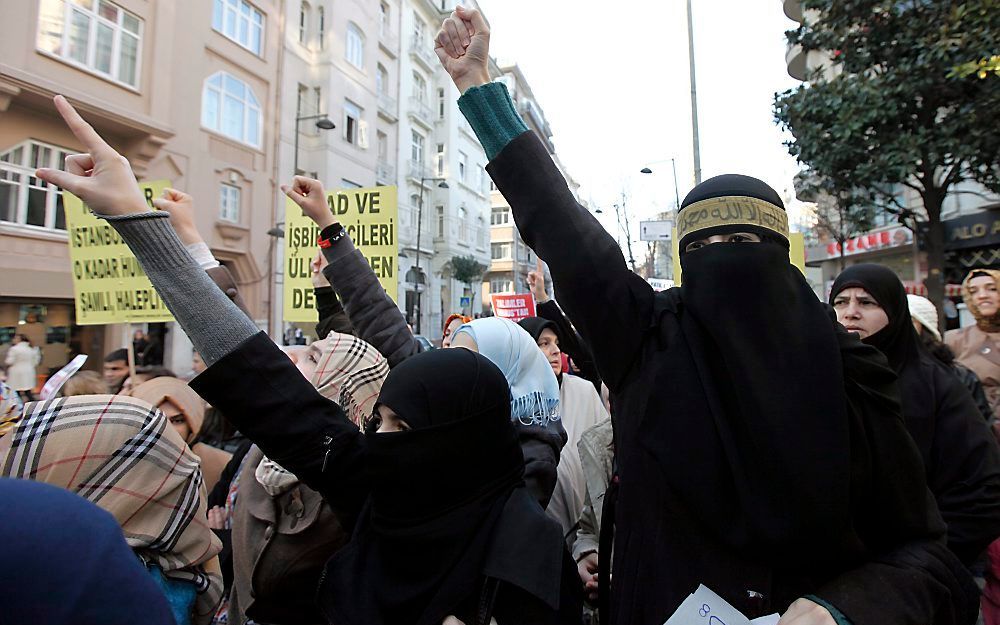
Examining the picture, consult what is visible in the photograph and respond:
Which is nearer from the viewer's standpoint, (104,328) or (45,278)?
(45,278)

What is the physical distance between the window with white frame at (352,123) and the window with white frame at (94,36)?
10.0 m

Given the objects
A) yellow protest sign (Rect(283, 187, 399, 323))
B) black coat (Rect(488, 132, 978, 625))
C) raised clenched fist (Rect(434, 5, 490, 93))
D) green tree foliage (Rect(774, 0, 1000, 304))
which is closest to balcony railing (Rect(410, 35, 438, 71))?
green tree foliage (Rect(774, 0, 1000, 304))

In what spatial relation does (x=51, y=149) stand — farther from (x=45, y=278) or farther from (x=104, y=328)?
(x=104, y=328)

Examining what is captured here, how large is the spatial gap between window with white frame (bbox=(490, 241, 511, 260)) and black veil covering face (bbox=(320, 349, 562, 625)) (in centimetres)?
5213

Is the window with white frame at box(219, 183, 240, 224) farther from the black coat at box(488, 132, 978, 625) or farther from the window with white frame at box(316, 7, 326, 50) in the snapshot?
the black coat at box(488, 132, 978, 625)

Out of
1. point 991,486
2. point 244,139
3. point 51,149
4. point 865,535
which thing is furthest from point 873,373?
point 244,139

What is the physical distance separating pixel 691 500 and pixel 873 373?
18.2 inches

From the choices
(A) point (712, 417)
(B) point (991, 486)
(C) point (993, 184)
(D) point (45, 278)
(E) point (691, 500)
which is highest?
(C) point (993, 184)

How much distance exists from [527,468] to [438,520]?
0.52 metres

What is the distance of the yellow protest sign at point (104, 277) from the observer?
189 inches

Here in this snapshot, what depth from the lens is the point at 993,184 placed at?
10945 mm

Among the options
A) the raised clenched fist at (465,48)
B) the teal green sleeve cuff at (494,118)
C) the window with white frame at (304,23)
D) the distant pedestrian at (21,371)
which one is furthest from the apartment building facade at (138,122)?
the teal green sleeve cuff at (494,118)

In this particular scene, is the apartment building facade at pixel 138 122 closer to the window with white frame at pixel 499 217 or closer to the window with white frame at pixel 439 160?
the window with white frame at pixel 439 160

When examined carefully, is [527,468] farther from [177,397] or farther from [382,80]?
[382,80]
